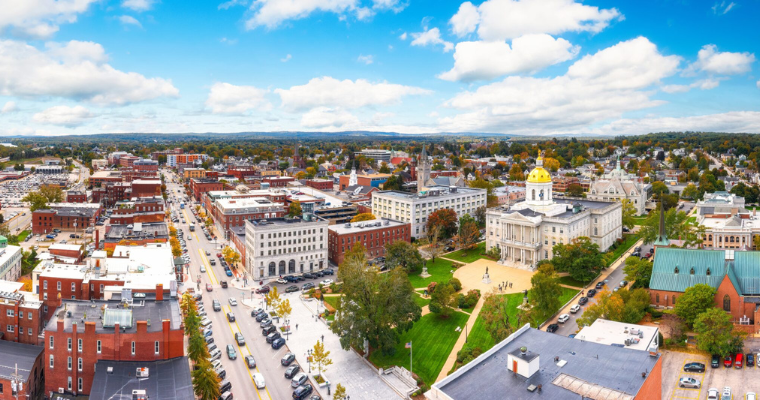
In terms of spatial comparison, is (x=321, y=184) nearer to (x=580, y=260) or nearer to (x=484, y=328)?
(x=580, y=260)

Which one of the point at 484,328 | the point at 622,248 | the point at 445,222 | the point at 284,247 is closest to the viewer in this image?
the point at 484,328

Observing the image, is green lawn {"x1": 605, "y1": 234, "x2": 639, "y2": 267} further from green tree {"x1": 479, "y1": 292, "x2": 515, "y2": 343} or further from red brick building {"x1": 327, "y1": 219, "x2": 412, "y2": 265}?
green tree {"x1": 479, "y1": 292, "x2": 515, "y2": 343}

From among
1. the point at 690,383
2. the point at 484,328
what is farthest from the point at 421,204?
the point at 690,383

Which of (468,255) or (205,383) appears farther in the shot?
(468,255)

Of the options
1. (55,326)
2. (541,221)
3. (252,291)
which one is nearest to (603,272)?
(541,221)

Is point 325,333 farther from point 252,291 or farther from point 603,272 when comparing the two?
point 603,272

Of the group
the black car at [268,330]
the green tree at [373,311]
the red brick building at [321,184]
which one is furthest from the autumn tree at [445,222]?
the red brick building at [321,184]
